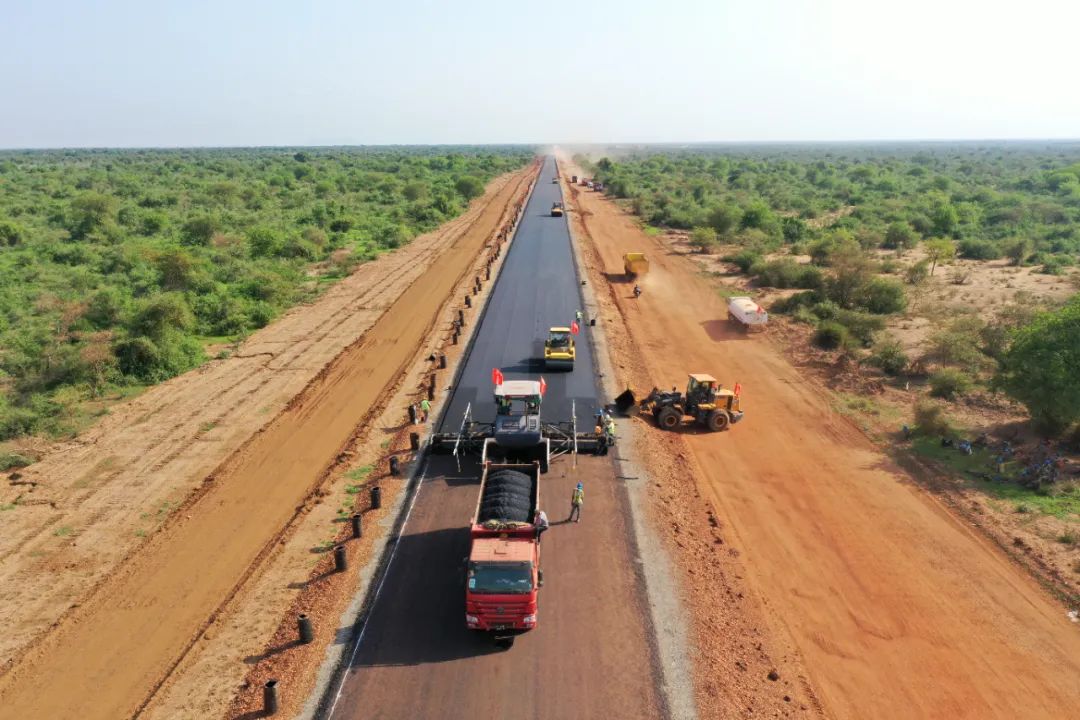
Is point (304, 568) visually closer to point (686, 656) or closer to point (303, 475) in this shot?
point (303, 475)

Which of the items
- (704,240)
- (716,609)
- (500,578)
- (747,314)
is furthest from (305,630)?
(704,240)

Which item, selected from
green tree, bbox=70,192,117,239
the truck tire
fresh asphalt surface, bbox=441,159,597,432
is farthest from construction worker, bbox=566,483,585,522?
green tree, bbox=70,192,117,239

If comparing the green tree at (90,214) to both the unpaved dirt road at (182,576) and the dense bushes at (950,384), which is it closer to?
the unpaved dirt road at (182,576)

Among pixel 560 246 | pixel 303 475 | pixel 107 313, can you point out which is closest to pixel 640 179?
pixel 560 246

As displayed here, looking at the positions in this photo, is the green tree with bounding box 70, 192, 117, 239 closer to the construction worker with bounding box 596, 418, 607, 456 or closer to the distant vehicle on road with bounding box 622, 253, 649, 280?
the distant vehicle on road with bounding box 622, 253, 649, 280

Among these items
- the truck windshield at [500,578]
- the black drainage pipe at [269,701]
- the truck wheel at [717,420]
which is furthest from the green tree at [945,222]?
the black drainage pipe at [269,701]

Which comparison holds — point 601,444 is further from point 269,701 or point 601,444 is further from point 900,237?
point 900,237

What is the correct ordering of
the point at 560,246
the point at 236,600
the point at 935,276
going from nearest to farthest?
the point at 236,600, the point at 935,276, the point at 560,246
